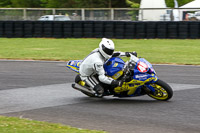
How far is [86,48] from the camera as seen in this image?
18141 mm

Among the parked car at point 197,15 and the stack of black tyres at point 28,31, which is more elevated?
the parked car at point 197,15

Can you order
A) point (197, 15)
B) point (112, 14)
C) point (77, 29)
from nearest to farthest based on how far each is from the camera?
point (197, 15) < point (77, 29) < point (112, 14)

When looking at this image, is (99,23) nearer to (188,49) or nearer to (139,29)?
(139,29)

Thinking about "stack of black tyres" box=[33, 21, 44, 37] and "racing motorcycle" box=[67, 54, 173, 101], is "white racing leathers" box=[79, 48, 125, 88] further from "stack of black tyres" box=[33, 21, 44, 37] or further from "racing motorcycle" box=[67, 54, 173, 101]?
"stack of black tyres" box=[33, 21, 44, 37]

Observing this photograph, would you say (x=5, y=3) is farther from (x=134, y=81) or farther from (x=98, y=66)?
(x=134, y=81)

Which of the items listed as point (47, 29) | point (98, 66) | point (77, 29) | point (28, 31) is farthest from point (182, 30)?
point (98, 66)

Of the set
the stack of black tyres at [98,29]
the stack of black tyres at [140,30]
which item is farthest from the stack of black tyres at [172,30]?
the stack of black tyres at [98,29]

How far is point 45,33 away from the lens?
22.2 m

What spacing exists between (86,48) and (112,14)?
520 centimetres

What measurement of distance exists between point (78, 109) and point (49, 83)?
2.92m

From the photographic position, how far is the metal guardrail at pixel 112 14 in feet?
69.7

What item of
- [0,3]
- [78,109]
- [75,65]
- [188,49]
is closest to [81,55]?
[188,49]

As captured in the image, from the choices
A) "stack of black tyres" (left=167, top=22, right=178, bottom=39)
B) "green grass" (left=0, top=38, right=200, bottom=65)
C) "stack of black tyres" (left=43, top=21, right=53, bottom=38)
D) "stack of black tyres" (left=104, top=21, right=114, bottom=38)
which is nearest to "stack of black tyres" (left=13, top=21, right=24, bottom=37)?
"green grass" (left=0, top=38, right=200, bottom=65)

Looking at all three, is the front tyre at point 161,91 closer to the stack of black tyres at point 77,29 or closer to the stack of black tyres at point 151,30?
the stack of black tyres at point 151,30
